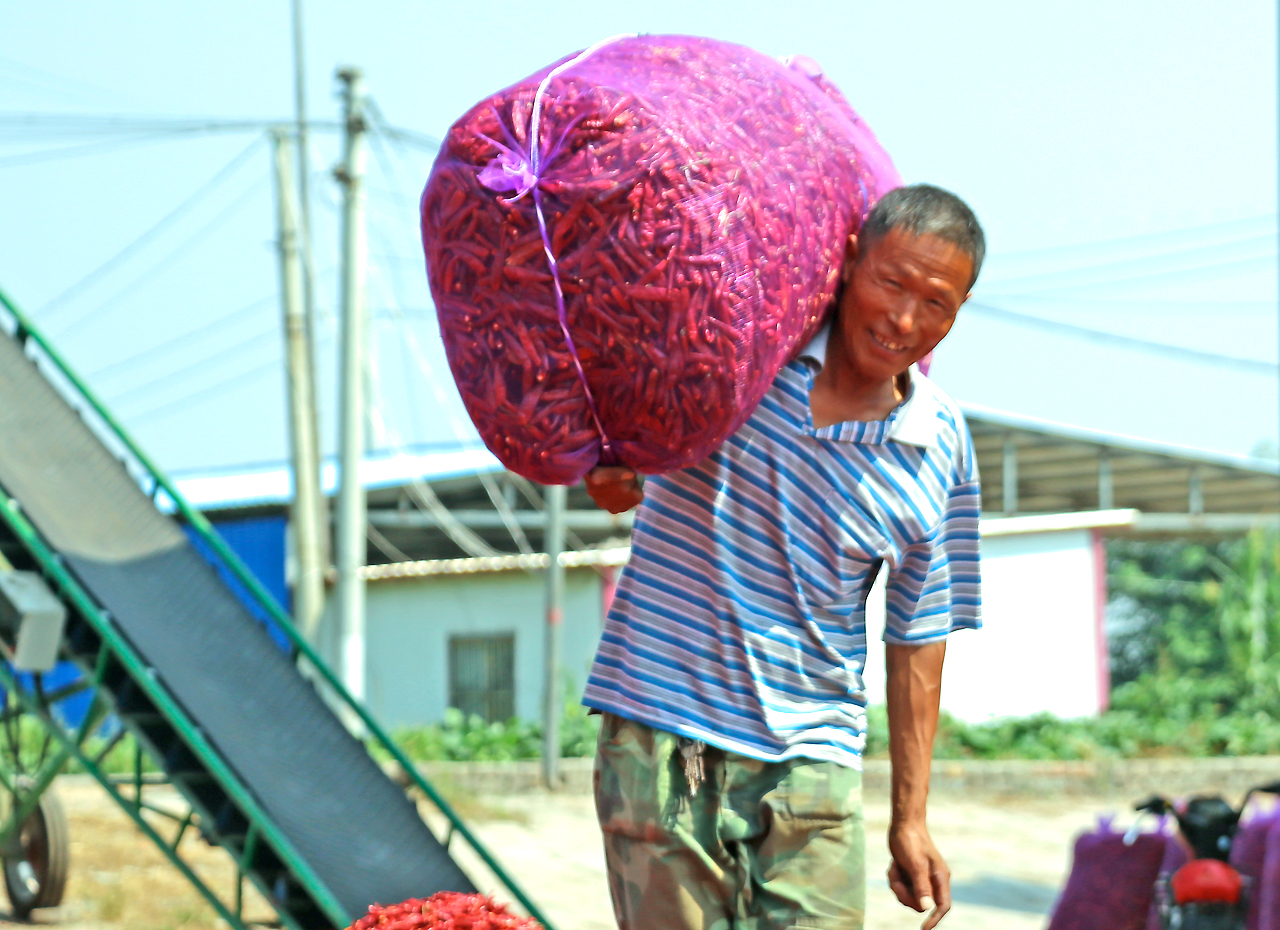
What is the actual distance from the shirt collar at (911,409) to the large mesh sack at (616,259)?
15 cm

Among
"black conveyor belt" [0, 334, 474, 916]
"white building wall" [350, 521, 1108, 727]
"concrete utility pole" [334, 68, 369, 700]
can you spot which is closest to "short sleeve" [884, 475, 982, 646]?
"black conveyor belt" [0, 334, 474, 916]

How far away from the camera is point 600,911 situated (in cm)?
705

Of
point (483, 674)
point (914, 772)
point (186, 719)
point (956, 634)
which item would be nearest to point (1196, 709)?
point (956, 634)

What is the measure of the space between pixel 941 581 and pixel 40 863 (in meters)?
5.26

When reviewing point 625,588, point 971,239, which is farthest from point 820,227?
point 625,588

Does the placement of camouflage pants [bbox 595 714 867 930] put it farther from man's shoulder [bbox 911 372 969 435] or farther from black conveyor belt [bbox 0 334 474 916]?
black conveyor belt [bbox 0 334 474 916]

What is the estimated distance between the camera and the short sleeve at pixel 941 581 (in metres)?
2.21

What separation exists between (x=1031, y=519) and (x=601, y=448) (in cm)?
1403

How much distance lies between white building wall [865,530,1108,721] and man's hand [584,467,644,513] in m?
13.2

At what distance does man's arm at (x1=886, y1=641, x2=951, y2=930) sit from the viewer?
7.18 feet

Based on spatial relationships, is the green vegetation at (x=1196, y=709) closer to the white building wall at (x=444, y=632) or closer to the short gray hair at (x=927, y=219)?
the white building wall at (x=444, y=632)

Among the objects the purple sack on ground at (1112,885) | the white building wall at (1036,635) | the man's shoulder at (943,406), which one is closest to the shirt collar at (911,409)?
the man's shoulder at (943,406)

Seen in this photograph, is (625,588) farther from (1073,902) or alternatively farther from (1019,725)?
(1019,725)

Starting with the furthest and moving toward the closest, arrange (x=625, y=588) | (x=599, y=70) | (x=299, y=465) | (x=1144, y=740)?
(x=1144, y=740) → (x=299, y=465) → (x=625, y=588) → (x=599, y=70)
